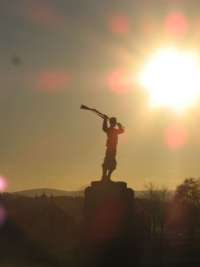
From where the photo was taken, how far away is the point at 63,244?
97.2 feet

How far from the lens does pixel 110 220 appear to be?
20094 millimetres

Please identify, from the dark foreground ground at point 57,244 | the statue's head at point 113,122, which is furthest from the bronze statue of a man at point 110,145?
the dark foreground ground at point 57,244

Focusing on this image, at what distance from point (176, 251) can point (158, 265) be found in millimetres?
8053

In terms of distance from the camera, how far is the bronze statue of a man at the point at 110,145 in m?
20.8

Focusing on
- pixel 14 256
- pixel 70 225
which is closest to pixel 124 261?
pixel 14 256

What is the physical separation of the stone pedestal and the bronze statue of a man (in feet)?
2.23

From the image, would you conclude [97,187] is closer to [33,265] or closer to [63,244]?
[33,265]

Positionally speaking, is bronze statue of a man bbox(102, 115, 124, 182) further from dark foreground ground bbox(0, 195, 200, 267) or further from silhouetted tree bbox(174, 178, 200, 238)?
silhouetted tree bbox(174, 178, 200, 238)

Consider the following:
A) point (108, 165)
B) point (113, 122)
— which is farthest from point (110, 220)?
point (113, 122)

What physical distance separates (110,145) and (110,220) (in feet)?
8.21

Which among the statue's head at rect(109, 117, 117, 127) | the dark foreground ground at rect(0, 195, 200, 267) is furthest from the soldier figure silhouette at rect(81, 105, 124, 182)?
the dark foreground ground at rect(0, 195, 200, 267)

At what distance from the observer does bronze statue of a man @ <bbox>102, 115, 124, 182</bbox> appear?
20797 millimetres

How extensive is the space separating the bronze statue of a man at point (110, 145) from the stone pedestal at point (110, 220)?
681 mm

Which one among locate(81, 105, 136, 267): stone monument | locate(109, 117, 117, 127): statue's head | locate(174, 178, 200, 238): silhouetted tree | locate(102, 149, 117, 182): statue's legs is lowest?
locate(81, 105, 136, 267): stone monument
